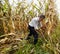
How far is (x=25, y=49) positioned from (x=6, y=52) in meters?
0.38

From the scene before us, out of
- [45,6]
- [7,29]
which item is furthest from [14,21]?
[45,6]

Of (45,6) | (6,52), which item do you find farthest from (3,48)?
(45,6)

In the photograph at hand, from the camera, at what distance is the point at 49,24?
7.35 m

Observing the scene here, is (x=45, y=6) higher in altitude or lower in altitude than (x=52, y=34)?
higher

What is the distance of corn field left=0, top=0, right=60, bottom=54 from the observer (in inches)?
284

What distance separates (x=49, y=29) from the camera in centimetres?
736

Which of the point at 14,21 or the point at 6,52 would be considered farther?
the point at 14,21

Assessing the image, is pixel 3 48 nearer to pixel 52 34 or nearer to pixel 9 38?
pixel 9 38

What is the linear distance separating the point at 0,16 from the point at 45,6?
3.19 ft

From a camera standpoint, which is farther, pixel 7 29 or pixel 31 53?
pixel 7 29

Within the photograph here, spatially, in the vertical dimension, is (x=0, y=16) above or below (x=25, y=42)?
above

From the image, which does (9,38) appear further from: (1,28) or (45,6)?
(45,6)

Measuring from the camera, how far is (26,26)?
26.2ft

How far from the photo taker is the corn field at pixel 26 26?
7.22 m
